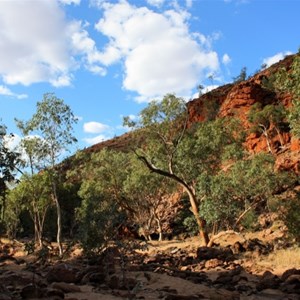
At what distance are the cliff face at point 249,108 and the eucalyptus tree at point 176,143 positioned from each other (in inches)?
771

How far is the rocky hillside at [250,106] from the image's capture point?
4953 cm

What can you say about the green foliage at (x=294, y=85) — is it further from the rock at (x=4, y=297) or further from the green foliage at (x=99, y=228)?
the rock at (x=4, y=297)

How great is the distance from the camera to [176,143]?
2620cm

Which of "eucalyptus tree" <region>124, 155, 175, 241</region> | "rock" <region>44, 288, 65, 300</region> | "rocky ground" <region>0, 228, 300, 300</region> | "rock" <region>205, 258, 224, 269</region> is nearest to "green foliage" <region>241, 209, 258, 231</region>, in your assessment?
"rocky ground" <region>0, 228, 300, 300</region>

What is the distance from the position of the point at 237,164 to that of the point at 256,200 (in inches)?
101

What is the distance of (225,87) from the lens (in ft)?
259

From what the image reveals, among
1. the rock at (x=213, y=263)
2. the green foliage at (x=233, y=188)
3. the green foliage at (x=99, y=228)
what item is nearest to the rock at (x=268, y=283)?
the rock at (x=213, y=263)

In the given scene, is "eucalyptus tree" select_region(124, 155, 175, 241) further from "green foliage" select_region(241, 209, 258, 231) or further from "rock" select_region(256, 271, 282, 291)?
"rock" select_region(256, 271, 282, 291)

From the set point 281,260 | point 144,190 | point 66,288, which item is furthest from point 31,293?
point 144,190

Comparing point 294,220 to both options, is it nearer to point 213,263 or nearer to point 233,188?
point 213,263

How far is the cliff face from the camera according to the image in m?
49.6

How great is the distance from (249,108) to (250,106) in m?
0.56

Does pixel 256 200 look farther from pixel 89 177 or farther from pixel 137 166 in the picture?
pixel 89 177

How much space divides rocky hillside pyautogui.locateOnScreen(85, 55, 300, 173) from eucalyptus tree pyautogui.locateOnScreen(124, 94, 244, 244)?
19.6 m
